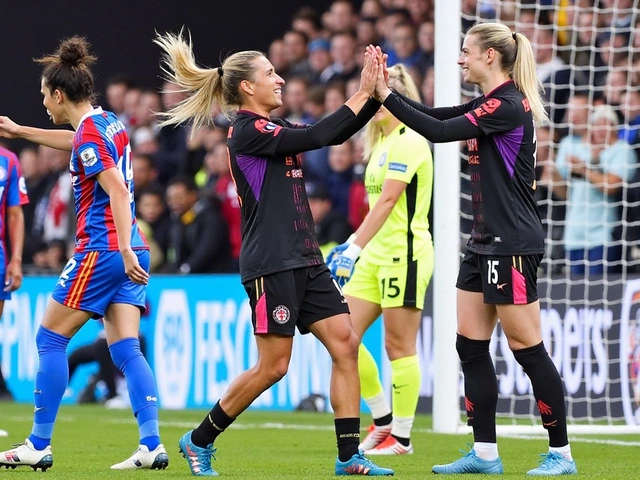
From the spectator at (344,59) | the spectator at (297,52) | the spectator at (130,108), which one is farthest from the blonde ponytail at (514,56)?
the spectator at (130,108)

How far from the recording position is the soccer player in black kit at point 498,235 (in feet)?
18.2

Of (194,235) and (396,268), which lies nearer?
(396,268)

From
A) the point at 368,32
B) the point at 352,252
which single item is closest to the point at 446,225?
the point at 352,252

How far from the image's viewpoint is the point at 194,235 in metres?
12.9

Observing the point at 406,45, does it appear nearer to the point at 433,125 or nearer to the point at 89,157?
the point at 89,157

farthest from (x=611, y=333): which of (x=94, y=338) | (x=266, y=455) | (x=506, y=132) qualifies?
(x=94, y=338)

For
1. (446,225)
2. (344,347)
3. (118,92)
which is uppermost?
(118,92)

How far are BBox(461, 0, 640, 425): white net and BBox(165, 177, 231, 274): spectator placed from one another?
310cm

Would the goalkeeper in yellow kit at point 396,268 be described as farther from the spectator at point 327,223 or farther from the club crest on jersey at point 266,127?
the spectator at point 327,223

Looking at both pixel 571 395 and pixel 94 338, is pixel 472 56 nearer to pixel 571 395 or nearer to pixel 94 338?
pixel 571 395

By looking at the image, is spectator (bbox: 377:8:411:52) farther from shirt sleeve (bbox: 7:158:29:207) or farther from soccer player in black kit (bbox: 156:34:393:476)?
soccer player in black kit (bbox: 156:34:393:476)

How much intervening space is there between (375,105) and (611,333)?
481 centimetres

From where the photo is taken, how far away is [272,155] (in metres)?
5.54

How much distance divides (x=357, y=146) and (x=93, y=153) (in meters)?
6.78
